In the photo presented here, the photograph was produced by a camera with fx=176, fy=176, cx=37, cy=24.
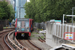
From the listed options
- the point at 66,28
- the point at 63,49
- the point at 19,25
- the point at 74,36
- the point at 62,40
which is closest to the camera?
the point at 63,49

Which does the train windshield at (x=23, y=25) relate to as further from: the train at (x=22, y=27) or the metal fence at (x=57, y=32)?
the metal fence at (x=57, y=32)

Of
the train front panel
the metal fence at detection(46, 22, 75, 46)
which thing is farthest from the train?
the metal fence at detection(46, 22, 75, 46)

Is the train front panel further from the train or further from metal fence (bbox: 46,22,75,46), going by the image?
metal fence (bbox: 46,22,75,46)

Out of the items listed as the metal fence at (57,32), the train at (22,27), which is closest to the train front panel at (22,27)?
the train at (22,27)

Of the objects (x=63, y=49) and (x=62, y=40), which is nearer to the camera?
(x=63, y=49)

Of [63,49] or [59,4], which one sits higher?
[59,4]

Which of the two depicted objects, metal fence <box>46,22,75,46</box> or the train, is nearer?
metal fence <box>46,22,75,46</box>

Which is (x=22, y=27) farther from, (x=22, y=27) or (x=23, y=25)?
(x=23, y=25)

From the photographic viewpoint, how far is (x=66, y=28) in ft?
46.7

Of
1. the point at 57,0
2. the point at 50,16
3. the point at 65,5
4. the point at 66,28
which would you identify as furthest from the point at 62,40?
the point at 50,16

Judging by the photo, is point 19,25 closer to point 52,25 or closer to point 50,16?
point 52,25

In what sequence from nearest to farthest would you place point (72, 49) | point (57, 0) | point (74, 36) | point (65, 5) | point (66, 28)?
point (72, 49), point (74, 36), point (66, 28), point (65, 5), point (57, 0)

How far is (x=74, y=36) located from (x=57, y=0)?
1680 centimetres

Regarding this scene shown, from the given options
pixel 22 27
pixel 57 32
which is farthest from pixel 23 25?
pixel 57 32
